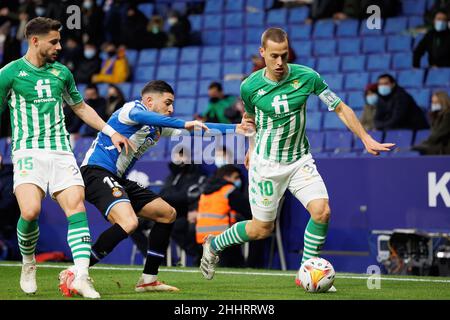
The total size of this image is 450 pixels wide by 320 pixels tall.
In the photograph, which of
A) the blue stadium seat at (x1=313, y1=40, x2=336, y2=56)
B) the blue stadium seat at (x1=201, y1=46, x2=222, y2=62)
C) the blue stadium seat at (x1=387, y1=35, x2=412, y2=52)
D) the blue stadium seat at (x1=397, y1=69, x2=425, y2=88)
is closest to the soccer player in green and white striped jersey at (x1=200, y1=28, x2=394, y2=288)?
the blue stadium seat at (x1=397, y1=69, x2=425, y2=88)

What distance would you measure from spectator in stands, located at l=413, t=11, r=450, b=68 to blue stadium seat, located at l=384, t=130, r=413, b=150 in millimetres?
2032

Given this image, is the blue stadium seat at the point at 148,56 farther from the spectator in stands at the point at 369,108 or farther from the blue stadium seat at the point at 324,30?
the spectator in stands at the point at 369,108

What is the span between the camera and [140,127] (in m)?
9.02

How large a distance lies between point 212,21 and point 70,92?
11.8 m

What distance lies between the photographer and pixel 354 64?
679 inches

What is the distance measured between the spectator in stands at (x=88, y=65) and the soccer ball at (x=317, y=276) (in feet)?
38.0

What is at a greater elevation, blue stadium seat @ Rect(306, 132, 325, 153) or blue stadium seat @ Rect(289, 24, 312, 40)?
blue stadium seat @ Rect(289, 24, 312, 40)

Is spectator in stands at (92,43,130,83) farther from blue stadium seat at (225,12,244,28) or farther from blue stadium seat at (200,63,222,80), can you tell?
blue stadium seat at (225,12,244,28)

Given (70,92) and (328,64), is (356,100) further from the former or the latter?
(70,92)

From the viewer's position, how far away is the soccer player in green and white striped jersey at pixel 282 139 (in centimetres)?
884

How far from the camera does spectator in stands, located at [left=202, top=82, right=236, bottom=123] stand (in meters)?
15.8

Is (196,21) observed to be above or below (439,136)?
above

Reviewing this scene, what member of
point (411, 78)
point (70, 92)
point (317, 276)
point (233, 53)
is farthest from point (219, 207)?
point (233, 53)
